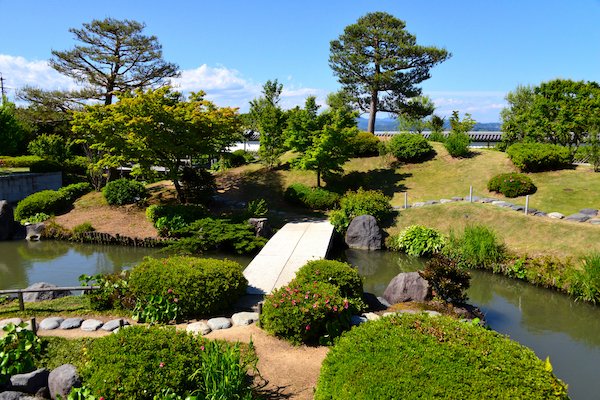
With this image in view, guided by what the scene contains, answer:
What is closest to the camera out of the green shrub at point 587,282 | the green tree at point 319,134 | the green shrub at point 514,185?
the green shrub at point 587,282

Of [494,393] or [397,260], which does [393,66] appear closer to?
[397,260]

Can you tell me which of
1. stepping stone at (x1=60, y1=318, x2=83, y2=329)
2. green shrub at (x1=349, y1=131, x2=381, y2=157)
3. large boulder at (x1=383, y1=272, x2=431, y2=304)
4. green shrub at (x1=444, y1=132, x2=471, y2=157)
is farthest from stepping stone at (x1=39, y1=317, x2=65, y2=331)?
green shrub at (x1=444, y1=132, x2=471, y2=157)

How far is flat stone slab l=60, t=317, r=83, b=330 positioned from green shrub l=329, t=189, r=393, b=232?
10880mm

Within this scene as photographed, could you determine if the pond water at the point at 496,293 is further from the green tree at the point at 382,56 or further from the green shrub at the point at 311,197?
the green tree at the point at 382,56

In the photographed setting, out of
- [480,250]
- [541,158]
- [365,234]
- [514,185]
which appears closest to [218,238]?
[365,234]

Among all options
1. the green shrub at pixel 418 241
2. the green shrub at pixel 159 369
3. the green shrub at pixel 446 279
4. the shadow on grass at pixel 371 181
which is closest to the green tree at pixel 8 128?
the shadow on grass at pixel 371 181

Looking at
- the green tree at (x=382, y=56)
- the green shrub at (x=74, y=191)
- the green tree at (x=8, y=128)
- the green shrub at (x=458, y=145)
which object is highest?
the green tree at (x=382, y=56)

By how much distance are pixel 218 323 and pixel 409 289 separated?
4.57m

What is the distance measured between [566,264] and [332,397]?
10.8m

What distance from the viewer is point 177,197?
73.0ft

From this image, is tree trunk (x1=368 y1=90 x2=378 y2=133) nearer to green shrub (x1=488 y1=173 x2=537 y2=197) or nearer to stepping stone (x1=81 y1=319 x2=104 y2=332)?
green shrub (x1=488 y1=173 x2=537 y2=197)

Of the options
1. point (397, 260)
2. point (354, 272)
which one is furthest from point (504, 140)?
point (354, 272)

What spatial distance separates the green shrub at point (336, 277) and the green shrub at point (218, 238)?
20.5 ft

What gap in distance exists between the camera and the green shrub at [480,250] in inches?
567
